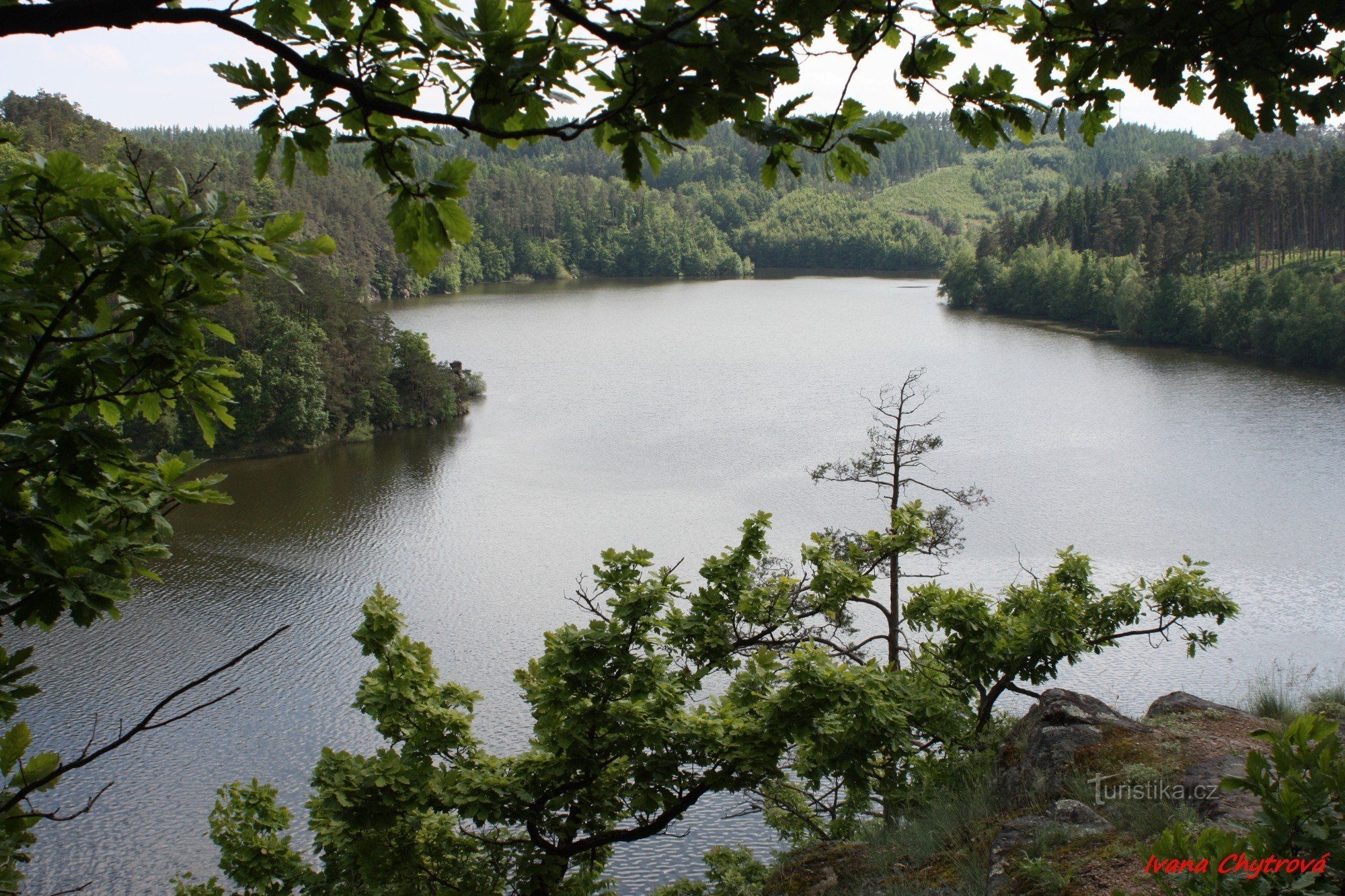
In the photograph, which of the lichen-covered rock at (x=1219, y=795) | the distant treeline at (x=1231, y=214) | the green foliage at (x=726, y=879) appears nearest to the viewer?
the lichen-covered rock at (x=1219, y=795)

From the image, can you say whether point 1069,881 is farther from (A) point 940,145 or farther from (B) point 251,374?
(A) point 940,145

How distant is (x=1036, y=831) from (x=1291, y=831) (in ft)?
10.2

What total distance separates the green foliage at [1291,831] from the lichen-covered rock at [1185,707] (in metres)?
5.39

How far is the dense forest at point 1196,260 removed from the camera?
45.2 meters

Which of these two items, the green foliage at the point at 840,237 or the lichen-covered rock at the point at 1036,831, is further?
the green foliage at the point at 840,237

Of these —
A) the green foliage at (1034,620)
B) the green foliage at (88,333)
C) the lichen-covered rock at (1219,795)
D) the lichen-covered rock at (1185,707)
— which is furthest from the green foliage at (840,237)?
the green foliage at (88,333)

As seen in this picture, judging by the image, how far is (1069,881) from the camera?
166 inches

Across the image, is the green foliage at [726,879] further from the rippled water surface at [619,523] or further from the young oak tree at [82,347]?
the young oak tree at [82,347]

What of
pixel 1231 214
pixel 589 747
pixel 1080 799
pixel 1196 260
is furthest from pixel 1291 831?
pixel 1231 214

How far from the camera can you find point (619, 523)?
78.3ft

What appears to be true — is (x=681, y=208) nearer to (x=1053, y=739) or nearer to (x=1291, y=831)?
(x=1053, y=739)

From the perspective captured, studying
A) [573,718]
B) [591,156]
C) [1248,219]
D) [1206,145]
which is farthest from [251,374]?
[1206,145]

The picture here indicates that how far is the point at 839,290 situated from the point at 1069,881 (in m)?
83.7

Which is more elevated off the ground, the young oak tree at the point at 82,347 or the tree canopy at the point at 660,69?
the tree canopy at the point at 660,69
